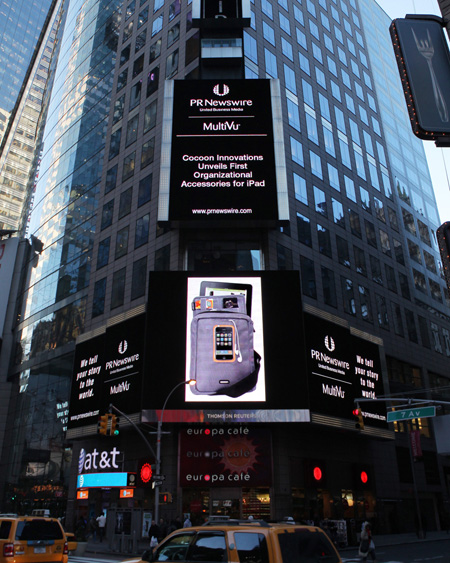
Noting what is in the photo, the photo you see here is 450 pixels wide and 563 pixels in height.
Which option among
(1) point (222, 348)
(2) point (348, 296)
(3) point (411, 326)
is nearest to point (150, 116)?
(2) point (348, 296)

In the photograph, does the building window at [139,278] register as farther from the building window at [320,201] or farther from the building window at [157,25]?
the building window at [157,25]

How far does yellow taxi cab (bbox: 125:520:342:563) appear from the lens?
7266 mm

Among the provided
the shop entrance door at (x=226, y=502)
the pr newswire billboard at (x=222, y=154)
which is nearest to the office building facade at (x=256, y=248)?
the shop entrance door at (x=226, y=502)

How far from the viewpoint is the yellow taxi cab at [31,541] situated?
13109 millimetres

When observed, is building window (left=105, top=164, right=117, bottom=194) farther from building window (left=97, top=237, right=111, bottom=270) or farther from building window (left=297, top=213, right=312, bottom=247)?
building window (left=297, top=213, right=312, bottom=247)

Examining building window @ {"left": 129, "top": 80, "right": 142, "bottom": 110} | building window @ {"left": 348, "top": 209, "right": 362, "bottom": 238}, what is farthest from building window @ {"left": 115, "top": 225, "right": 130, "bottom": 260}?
building window @ {"left": 348, "top": 209, "right": 362, "bottom": 238}

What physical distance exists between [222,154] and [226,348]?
1517cm

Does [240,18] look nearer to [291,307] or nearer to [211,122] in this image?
[211,122]

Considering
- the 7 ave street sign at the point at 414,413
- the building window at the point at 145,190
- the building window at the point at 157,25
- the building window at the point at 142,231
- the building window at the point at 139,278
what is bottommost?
the 7 ave street sign at the point at 414,413

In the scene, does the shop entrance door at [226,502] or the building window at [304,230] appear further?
the building window at [304,230]

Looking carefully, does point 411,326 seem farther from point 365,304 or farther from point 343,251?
point 343,251

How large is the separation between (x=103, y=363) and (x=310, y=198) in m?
23.0

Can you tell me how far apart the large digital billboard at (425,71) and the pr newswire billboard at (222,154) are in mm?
21572

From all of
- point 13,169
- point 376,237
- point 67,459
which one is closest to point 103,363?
point 67,459
